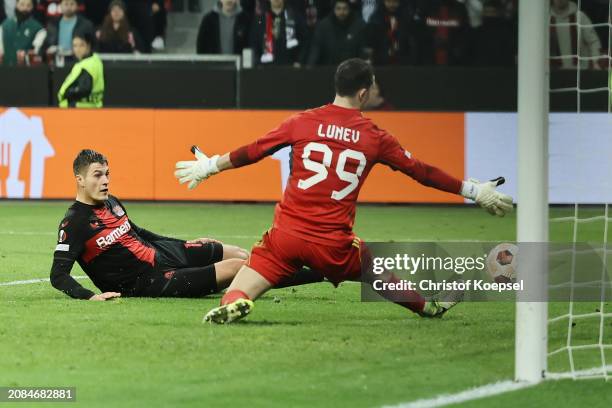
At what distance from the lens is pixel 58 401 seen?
5.86 m

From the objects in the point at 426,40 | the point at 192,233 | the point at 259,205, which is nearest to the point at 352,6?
the point at 426,40

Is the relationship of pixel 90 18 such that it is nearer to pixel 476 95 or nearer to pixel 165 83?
pixel 165 83

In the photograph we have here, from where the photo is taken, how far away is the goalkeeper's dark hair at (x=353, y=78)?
7918 mm

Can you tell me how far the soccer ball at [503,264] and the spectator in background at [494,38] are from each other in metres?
9.24

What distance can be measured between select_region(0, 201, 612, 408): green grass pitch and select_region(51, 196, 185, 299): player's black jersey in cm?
23

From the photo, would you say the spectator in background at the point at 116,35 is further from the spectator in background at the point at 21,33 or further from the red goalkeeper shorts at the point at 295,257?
the red goalkeeper shorts at the point at 295,257

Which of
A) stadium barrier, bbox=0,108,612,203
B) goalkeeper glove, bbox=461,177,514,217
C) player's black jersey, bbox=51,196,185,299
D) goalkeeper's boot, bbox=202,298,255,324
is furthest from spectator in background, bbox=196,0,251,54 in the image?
goalkeeper's boot, bbox=202,298,255,324

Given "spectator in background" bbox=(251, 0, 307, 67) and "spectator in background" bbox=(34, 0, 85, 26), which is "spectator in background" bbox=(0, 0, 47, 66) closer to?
"spectator in background" bbox=(34, 0, 85, 26)

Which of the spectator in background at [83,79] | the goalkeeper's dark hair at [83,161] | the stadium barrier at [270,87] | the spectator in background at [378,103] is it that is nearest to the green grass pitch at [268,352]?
the goalkeeper's dark hair at [83,161]

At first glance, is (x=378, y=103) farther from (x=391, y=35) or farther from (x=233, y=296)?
(x=233, y=296)

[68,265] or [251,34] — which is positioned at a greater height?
[251,34]

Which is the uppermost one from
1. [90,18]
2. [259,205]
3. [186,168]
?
[90,18]

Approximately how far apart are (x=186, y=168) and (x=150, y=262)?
129 cm

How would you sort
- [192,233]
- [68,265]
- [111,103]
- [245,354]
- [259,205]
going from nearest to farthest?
[245,354], [68,265], [192,233], [259,205], [111,103]
